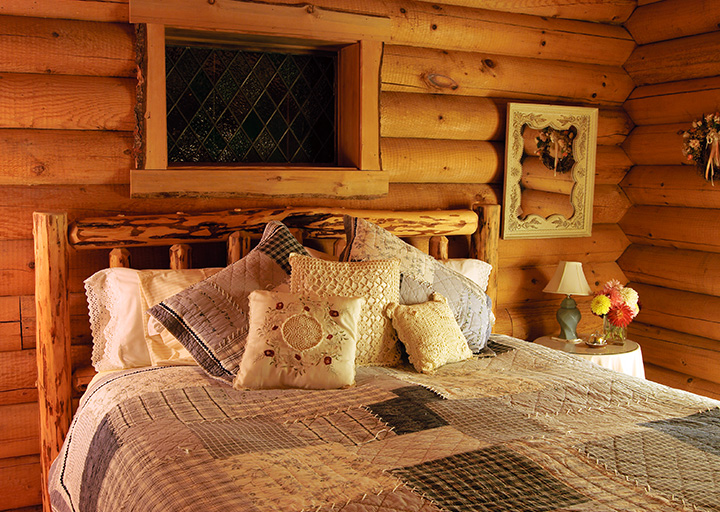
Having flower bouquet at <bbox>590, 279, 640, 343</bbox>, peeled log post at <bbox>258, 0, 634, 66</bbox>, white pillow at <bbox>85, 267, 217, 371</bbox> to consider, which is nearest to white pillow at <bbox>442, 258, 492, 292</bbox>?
flower bouquet at <bbox>590, 279, 640, 343</bbox>

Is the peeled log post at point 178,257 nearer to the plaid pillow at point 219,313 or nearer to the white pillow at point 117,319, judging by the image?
the white pillow at point 117,319

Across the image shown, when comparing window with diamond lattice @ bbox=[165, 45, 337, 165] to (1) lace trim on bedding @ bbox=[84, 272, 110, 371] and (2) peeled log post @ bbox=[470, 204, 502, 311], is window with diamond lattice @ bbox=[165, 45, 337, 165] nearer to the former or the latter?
(1) lace trim on bedding @ bbox=[84, 272, 110, 371]

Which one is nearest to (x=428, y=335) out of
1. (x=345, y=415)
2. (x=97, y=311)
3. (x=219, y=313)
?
(x=345, y=415)

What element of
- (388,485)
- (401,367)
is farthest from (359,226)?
(388,485)

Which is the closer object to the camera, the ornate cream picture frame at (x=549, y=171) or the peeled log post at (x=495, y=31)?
the peeled log post at (x=495, y=31)

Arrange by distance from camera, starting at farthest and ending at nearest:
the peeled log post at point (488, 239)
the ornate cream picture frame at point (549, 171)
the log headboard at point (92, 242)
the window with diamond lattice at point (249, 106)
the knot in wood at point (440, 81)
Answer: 1. the ornate cream picture frame at point (549, 171)
2. the peeled log post at point (488, 239)
3. the knot in wood at point (440, 81)
4. the window with diamond lattice at point (249, 106)
5. the log headboard at point (92, 242)

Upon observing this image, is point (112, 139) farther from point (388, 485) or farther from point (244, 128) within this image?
point (388, 485)

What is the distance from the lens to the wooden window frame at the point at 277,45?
2824 mm

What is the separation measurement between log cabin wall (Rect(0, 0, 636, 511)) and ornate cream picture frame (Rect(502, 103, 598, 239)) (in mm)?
83

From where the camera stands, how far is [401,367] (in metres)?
2.65

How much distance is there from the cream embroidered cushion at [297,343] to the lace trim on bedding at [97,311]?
0.70m

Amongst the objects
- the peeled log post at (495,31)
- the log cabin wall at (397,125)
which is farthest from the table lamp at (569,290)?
the peeled log post at (495,31)

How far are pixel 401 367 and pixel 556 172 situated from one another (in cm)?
181

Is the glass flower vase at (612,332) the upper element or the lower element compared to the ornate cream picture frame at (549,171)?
lower
